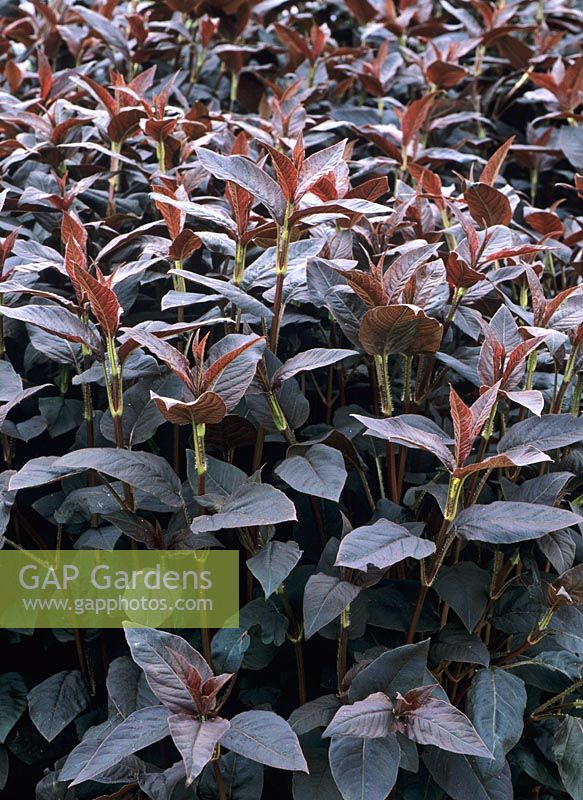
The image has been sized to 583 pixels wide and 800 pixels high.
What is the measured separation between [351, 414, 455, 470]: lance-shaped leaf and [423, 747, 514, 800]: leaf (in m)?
0.55

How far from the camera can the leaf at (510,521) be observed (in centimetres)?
135

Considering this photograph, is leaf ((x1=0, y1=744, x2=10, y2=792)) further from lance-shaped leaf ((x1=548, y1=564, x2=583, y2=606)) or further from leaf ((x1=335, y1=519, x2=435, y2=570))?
lance-shaped leaf ((x1=548, y1=564, x2=583, y2=606))

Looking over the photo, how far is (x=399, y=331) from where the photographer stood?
60.3 inches

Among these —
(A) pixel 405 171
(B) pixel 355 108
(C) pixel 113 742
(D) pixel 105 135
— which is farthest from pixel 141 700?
(B) pixel 355 108

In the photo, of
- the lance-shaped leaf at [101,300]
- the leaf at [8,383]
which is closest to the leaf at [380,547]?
the lance-shaped leaf at [101,300]

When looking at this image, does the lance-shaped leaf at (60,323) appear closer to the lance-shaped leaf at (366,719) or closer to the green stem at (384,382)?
the green stem at (384,382)

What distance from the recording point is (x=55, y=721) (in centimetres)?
170

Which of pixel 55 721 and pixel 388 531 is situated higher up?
pixel 388 531

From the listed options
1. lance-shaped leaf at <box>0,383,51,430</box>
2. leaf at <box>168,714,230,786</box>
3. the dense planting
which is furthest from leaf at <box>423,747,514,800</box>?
lance-shaped leaf at <box>0,383,51,430</box>

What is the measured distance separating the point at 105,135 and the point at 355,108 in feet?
3.33

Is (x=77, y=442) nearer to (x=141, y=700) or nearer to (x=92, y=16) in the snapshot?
(x=141, y=700)

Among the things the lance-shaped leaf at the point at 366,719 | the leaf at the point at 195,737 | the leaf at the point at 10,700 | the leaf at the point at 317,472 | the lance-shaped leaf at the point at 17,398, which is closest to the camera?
the leaf at the point at 195,737

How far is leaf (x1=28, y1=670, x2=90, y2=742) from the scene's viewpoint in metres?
1.69

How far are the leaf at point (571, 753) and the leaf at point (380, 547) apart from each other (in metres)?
0.56
